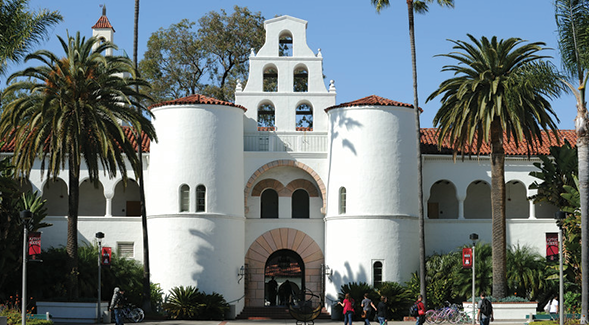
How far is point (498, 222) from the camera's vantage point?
3456 cm

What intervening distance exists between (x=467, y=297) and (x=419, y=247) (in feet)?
10.9

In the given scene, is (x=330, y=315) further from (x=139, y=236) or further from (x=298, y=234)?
(x=139, y=236)

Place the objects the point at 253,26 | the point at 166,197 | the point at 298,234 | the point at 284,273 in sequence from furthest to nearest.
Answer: the point at 253,26 → the point at 284,273 → the point at 298,234 → the point at 166,197

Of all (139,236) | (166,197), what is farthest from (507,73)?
(139,236)

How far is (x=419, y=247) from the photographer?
3875 centimetres

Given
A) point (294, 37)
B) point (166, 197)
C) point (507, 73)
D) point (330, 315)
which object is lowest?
point (330, 315)

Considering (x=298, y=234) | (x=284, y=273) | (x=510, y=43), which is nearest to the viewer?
(x=510, y=43)

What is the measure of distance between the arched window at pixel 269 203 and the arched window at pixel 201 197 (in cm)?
412

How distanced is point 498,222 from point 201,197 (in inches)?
522

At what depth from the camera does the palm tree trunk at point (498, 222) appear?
34.5 m

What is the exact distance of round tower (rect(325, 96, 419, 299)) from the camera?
37844 mm

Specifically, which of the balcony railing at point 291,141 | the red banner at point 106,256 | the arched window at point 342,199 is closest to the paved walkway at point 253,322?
the red banner at point 106,256

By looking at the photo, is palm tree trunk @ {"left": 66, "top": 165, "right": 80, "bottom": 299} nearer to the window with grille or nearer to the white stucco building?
the white stucco building

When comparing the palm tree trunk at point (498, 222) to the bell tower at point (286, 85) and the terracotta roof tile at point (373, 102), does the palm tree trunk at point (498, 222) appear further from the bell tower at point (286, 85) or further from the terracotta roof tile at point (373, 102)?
the bell tower at point (286, 85)
